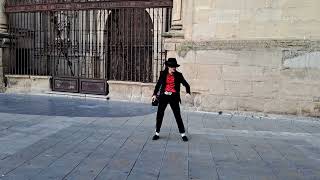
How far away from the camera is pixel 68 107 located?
1117 cm

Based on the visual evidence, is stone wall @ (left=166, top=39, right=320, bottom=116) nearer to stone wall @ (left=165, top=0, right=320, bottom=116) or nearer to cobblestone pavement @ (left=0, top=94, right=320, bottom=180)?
stone wall @ (left=165, top=0, right=320, bottom=116)

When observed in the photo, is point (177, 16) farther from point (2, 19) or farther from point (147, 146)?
point (2, 19)

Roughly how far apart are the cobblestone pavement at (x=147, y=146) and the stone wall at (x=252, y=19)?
2199 mm

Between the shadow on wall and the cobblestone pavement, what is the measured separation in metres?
0.05

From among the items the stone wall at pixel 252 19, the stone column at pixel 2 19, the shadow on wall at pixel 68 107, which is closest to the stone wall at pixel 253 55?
the stone wall at pixel 252 19

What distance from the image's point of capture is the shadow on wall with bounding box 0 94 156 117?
10117mm

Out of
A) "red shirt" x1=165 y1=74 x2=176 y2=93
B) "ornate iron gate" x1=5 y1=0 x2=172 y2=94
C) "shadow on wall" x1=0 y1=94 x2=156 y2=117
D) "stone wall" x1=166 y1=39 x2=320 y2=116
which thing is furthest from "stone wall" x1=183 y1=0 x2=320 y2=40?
"red shirt" x1=165 y1=74 x2=176 y2=93

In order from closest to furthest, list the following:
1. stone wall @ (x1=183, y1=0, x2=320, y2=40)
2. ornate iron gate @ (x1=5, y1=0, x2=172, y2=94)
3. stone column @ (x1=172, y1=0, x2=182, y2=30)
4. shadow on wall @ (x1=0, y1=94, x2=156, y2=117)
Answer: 1. stone wall @ (x1=183, y1=0, x2=320, y2=40)
2. shadow on wall @ (x1=0, y1=94, x2=156, y2=117)
3. stone column @ (x1=172, y1=0, x2=182, y2=30)
4. ornate iron gate @ (x1=5, y1=0, x2=172, y2=94)

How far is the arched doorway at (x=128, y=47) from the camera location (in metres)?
13.9

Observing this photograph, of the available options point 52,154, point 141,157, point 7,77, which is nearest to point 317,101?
point 141,157

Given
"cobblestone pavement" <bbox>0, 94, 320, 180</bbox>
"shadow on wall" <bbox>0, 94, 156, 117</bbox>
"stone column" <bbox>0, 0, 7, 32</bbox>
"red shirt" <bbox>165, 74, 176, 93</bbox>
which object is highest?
"stone column" <bbox>0, 0, 7, 32</bbox>

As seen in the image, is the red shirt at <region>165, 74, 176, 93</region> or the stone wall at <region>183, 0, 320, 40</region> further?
the stone wall at <region>183, 0, 320, 40</region>

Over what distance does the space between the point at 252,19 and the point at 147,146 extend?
5.36m

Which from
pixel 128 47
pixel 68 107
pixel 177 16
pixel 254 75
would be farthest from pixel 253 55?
pixel 68 107
